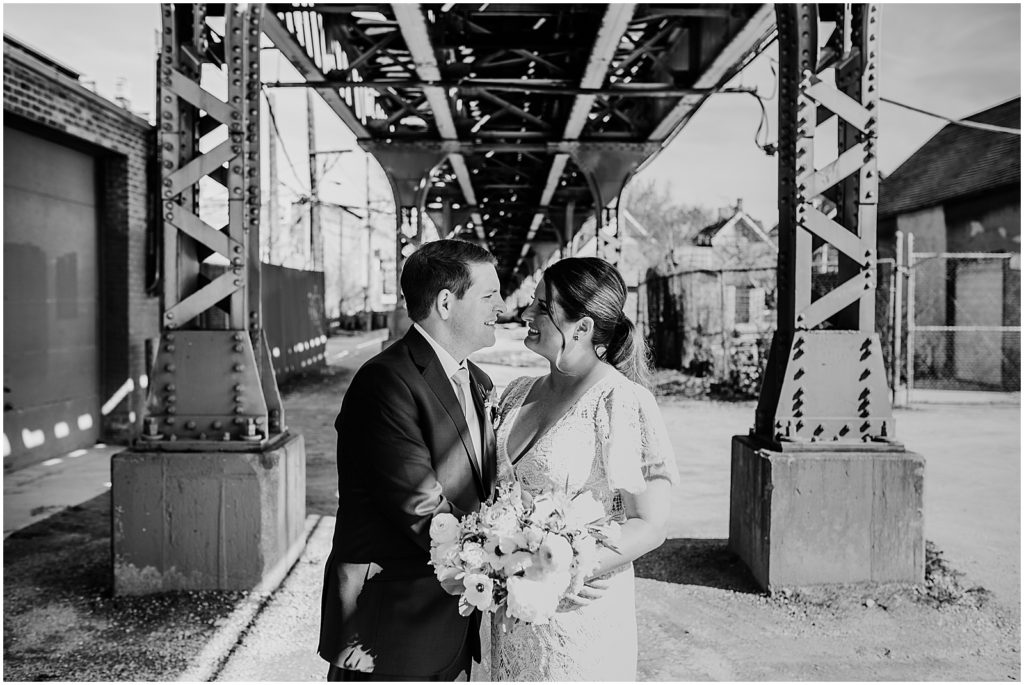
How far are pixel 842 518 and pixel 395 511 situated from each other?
410cm

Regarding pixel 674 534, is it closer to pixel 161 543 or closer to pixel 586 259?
pixel 161 543

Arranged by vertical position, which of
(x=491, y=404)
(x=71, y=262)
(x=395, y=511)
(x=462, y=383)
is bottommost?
(x=395, y=511)

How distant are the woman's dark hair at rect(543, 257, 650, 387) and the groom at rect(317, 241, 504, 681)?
0.75ft

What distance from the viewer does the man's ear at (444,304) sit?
251 cm

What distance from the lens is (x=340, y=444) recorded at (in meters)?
2.37

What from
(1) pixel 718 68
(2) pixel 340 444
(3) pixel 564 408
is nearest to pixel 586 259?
(3) pixel 564 408

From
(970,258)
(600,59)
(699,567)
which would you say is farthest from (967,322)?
(699,567)

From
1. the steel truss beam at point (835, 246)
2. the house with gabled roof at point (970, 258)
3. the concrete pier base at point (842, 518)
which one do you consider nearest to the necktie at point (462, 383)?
the concrete pier base at point (842, 518)

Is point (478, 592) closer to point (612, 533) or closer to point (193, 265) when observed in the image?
point (612, 533)

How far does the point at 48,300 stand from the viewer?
33.0 ft

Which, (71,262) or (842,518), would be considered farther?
(71,262)

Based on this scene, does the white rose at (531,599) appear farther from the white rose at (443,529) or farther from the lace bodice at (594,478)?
the lace bodice at (594,478)

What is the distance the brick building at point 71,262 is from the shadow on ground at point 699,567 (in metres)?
7.60

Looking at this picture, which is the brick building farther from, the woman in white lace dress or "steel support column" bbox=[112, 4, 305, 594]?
the woman in white lace dress
